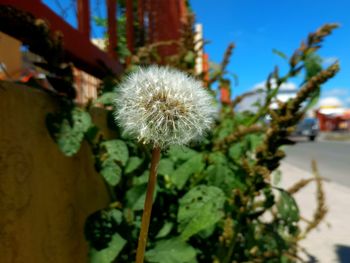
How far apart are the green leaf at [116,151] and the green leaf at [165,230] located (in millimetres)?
343

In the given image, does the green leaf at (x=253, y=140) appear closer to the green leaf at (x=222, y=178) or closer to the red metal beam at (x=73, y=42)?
the green leaf at (x=222, y=178)

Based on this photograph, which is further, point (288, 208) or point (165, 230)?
point (165, 230)

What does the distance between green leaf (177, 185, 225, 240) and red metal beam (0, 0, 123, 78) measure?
2.87ft

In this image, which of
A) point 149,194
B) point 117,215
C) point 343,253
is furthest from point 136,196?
point 343,253

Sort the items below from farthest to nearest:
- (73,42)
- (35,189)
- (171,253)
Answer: (73,42), (171,253), (35,189)

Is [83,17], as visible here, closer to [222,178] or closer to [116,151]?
[116,151]

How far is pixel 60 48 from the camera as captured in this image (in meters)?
1.44

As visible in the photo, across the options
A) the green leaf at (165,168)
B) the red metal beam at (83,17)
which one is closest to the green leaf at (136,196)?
the green leaf at (165,168)

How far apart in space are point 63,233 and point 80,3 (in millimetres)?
1379

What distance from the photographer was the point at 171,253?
1512 millimetres

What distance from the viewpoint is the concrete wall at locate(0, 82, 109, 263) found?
1.23m

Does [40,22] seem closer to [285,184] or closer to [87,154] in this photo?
[87,154]

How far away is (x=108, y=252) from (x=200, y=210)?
365 mm

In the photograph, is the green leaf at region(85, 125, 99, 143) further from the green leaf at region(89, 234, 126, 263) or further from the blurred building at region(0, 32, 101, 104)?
the green leaf at region(89, 234, 126, 263)
